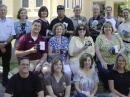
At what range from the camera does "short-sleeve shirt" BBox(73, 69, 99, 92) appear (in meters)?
8.55

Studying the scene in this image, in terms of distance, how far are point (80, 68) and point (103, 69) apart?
733 mm

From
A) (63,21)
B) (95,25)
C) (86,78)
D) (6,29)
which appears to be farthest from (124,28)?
(6,29)

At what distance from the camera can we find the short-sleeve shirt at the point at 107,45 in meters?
9.43

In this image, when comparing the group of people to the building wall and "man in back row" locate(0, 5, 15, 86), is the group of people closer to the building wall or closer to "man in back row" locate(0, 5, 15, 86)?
"man in back row" locate(0, 5, 15, 86)

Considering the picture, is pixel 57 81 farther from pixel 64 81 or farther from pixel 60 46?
pixel 60 46

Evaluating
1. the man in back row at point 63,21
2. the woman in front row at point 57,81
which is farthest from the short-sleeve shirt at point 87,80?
the man in back row at point 63,21

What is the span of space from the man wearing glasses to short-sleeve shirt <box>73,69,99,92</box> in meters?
1.11

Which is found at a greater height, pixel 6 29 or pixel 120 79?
pixel 6 29

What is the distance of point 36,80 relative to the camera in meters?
7.72

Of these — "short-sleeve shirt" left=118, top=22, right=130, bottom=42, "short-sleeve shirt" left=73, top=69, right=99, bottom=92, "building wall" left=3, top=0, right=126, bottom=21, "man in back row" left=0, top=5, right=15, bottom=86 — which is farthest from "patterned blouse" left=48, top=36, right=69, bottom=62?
"building wall" left=3, top=0, right=126, bottom=21

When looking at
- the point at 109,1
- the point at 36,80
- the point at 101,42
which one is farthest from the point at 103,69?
the point at 109,1

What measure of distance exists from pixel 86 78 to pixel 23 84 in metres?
1.50

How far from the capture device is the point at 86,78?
861 cm

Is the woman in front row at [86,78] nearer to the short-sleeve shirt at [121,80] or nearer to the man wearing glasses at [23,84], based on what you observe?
the short-sleeve shirt at [121,80]
